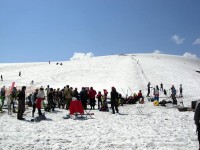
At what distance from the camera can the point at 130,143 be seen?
1003cm

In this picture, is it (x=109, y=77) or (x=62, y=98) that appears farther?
(x=109, y=77)

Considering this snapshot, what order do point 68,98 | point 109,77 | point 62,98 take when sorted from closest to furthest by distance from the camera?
1. point 68,98
2. point 62,98
3. point 109,77

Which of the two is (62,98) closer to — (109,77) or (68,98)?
(68,98)

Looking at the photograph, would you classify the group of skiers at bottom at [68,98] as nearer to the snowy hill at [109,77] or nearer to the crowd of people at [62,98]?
the crowd of people at [62,98]

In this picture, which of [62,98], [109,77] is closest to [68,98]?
[62,98]

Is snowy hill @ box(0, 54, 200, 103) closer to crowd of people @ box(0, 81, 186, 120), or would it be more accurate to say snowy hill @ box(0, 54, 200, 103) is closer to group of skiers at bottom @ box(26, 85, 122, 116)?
crowd of people @ box(0, 81, 186, 120)

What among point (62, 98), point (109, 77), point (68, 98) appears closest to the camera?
point (68, 98)

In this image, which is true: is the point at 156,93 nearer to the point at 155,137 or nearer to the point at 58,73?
the point at 155,137

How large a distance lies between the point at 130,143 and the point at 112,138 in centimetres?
101

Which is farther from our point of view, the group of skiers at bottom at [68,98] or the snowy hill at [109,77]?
the snowy hill at [109,77]

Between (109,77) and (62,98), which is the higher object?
(109,77)

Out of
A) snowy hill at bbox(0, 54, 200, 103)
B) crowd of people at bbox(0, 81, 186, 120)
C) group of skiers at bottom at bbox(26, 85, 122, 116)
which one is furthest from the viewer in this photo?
snowy hill at bbox(0, 54, 200, 103)

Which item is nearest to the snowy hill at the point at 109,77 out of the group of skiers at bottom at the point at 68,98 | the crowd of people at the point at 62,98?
the crowd of people at the point at 62,98

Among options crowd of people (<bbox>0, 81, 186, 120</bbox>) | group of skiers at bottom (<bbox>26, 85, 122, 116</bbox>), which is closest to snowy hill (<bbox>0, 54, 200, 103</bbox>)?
crowd of people (<bbox>0, 81, 186, 120</bbox>)
